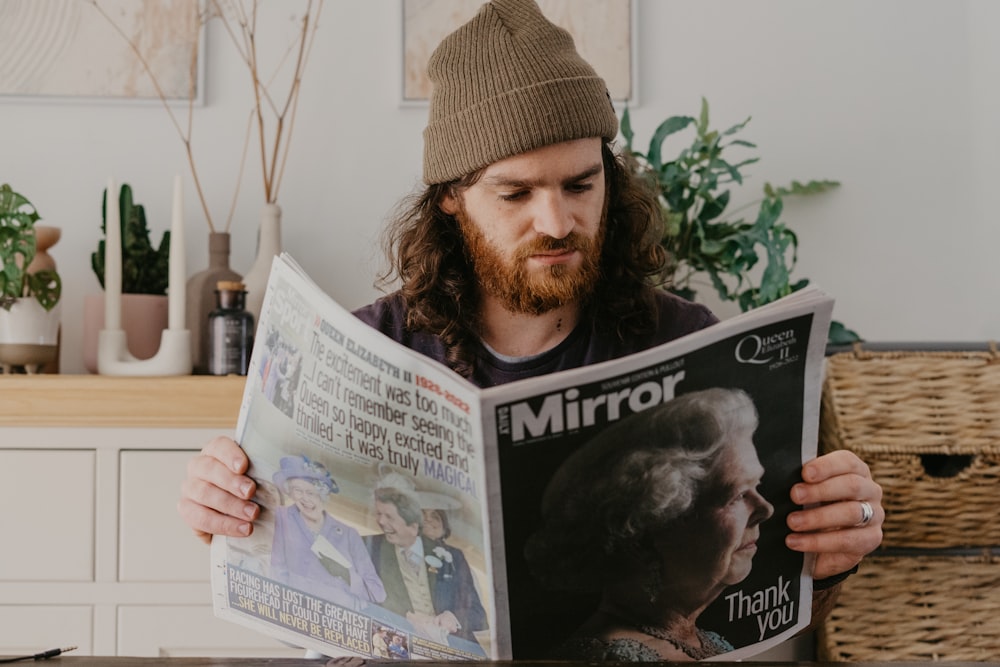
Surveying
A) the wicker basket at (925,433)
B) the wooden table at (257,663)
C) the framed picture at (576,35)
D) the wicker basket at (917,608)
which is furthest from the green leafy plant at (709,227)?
the wooden table at (257,663)

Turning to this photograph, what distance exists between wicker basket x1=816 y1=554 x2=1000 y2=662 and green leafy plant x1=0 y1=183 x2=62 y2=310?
1.58m

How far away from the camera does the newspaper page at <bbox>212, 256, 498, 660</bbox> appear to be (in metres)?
0.82

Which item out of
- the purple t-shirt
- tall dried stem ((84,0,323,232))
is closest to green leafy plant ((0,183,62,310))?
tall dried stem ((84,0,323,232))

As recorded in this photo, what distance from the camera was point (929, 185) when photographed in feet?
6.78

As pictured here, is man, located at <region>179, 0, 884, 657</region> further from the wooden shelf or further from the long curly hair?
the wooden shelf

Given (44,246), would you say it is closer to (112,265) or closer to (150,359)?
(112,265)

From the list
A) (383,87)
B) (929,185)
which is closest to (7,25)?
(383,87)

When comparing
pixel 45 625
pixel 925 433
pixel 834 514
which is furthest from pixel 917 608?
pixel 45 625

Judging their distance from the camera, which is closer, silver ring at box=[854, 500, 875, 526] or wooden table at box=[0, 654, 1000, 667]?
wooden table at box=[0, 654, 1000, 667]

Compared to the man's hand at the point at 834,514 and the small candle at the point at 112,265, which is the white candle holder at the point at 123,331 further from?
the man's hand at the point at 834,514

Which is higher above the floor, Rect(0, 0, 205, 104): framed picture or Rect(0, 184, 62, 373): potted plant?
Rect(0, 0, 205, 104): framed picture

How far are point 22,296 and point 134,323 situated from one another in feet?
0.69

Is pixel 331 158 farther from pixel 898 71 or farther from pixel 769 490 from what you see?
pixel 769 490

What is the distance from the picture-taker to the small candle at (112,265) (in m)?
1.78
